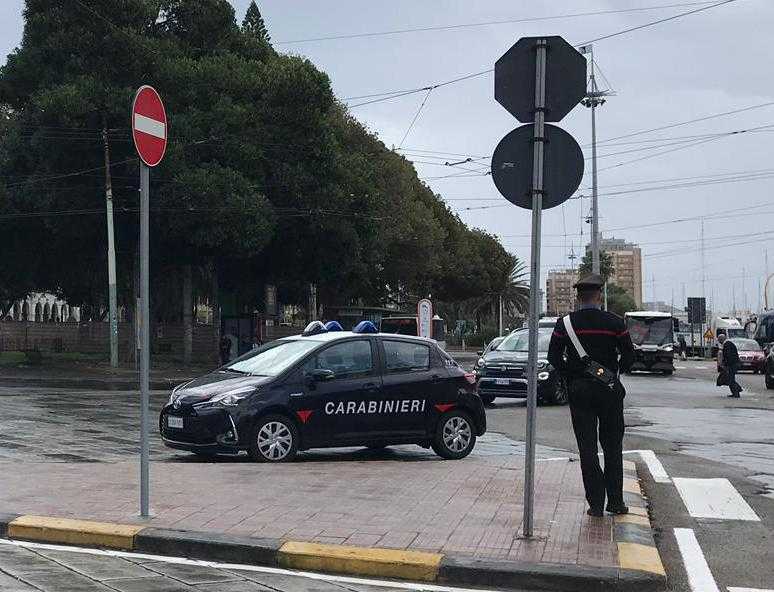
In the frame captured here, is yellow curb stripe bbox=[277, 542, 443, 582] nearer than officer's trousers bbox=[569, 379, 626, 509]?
Yes

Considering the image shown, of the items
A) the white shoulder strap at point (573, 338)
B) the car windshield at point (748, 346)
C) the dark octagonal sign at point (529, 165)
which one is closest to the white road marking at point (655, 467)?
the white shoulder strap at point (573, 338)

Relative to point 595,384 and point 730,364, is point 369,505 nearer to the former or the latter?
point 595,384

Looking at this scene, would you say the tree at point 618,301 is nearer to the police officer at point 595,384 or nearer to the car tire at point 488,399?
the car tire at point 488,399

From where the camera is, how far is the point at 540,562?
639cm

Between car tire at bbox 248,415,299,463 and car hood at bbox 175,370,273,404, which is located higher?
car hood at bbox 175,370,273,404

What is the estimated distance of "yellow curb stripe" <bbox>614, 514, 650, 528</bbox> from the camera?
7828mm

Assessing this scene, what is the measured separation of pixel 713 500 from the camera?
31.6 feet

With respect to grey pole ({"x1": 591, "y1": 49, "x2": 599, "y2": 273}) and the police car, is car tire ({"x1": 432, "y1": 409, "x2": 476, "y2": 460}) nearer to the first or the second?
the police car

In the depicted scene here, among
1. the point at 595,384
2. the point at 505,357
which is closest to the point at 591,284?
the point at 595,384

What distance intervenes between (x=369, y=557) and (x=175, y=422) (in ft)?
18.3

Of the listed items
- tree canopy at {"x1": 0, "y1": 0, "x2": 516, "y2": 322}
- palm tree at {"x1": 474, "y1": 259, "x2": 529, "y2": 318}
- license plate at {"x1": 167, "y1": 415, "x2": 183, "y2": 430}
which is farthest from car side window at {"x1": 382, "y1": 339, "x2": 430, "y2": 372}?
palm tree at {"x1": 474, "y1": 259, "x2": 529, "y2": 318}

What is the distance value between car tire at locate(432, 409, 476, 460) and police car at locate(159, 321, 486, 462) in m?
0.01

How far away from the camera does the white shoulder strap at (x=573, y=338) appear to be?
25.7 feet

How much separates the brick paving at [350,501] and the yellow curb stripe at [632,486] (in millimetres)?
455
